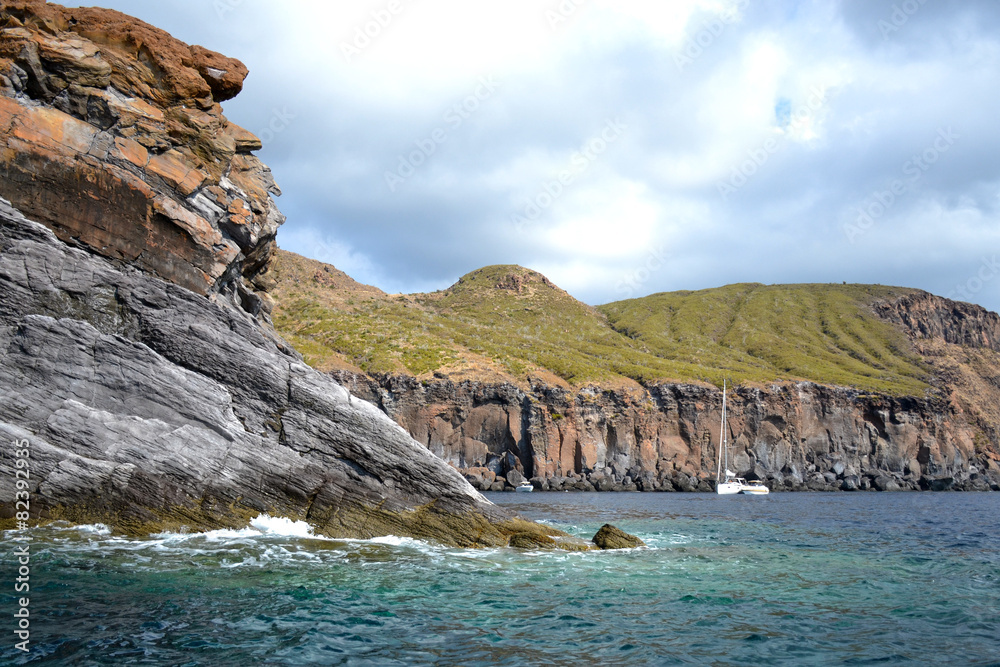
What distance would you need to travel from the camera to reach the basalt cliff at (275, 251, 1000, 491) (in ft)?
288

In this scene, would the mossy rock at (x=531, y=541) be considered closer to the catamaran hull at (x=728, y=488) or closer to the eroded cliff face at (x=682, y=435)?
the eroded cliff face at (x=682, y=435)

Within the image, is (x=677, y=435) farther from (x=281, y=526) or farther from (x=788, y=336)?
(x=281, y=526)

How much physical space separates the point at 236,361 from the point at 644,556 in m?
15.0

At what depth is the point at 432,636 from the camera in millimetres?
10641

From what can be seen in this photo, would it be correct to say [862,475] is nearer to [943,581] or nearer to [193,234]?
[943,581]

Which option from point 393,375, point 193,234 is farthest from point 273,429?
point 393,375

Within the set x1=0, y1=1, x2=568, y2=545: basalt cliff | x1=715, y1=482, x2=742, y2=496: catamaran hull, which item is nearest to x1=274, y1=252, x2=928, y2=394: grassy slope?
x1=715, y1=482, x2=742, y2=496: catamaran hull

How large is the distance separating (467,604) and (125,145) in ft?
60.2

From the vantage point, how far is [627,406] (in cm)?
9312

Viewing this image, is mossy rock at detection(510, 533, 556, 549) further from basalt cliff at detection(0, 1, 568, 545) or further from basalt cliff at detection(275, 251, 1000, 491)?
basalt cliff at detection(275, 251, 1000, 491)

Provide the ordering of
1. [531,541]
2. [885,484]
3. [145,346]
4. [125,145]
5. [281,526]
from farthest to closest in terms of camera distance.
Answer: [885,484]
[531,541]
[125,145]
[281,526]
[145,346]

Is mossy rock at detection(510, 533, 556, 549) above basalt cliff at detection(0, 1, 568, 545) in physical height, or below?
below

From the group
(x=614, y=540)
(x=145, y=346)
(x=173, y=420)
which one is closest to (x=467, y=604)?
(x=173, y=420)

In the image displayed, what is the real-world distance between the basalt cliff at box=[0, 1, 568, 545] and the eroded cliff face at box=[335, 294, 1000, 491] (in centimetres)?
6024
